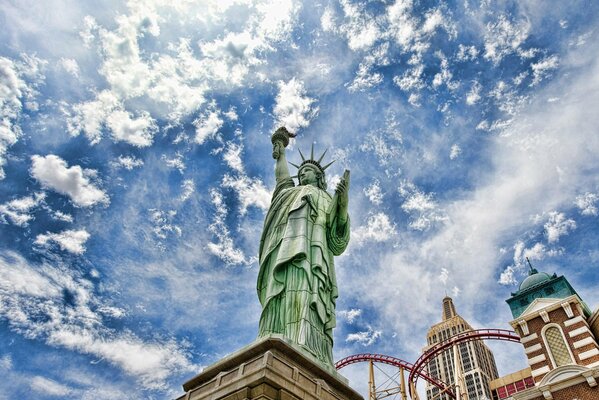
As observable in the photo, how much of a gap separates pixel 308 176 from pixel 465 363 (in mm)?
92031

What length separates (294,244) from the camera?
12578 millimetres

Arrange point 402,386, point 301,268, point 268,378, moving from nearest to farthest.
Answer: point 268,378
point 301,268
point 402,386

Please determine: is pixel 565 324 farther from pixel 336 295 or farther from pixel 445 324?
pixel 445 324

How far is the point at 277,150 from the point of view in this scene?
17.5 meters

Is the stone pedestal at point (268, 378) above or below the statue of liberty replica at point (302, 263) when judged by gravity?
below

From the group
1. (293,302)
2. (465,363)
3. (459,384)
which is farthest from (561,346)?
(465,363)

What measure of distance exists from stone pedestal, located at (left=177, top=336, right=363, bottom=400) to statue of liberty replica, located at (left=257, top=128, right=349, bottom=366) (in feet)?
4.80

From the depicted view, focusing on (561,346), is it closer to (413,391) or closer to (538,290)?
(538,290)

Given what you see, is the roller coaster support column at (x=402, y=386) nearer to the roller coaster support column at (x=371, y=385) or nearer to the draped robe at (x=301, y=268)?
the roller coaster support column at (x=371, y=385)

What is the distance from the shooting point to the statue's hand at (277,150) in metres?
17.5

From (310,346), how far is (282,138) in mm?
→ 9359

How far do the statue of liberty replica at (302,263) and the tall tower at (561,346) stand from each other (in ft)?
21.1

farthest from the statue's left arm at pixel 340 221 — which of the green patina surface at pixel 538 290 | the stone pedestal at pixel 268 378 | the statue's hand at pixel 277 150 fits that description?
the green patina surface at pixel 538 290

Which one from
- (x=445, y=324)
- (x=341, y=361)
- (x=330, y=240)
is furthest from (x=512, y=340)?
(x=445, y=324)
